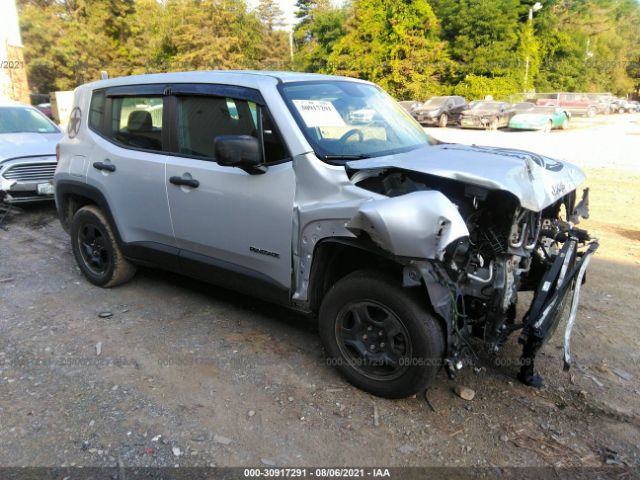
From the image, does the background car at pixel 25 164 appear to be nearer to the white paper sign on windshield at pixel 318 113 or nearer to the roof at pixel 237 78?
the roof at pixel 237 78

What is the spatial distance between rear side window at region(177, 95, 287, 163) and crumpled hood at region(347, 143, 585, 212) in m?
0.61

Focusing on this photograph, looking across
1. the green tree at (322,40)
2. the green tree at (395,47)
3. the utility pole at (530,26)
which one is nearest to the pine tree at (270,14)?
the green tree at (322,40)

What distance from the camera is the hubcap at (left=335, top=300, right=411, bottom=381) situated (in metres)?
2.92

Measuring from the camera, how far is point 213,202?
3625 millimetres

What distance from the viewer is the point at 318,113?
344cm

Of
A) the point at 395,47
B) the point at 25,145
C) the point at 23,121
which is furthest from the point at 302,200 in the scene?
the point at 395,47

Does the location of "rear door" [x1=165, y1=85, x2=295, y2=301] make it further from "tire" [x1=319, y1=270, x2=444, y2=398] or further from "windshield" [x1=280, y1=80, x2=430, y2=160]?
"tire" [x1=319, y1=270, x2=444, y2=398]

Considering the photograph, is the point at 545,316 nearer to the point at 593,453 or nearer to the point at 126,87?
the point at 593,453

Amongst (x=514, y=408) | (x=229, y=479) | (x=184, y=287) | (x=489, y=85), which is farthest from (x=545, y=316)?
(x=489, y=85)

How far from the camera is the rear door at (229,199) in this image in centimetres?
332

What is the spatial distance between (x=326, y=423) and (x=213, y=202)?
1.69 m

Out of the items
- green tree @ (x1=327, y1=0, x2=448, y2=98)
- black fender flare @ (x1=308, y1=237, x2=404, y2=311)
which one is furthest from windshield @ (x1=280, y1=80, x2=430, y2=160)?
green tree @ (x1=327, y1=0, x2=448, y2=98)

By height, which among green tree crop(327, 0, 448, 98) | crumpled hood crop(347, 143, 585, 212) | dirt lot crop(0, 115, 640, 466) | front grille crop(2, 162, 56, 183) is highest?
green tree crop(327, 0, 448, 98)

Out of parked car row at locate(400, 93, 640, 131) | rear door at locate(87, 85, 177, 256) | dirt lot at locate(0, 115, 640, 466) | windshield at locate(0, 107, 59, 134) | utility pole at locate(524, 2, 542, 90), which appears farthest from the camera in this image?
utility pole at locate(524, 2, 542, 90)
